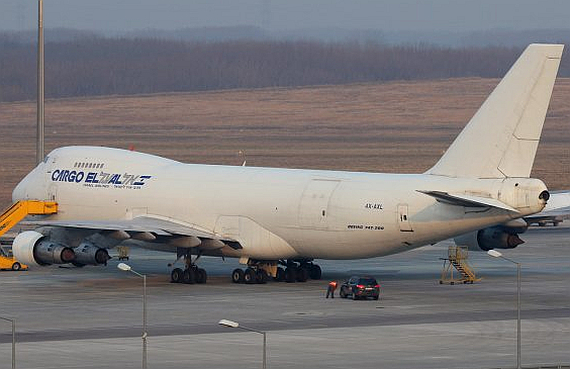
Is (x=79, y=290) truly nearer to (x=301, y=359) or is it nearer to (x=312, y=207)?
(x=312, y=207)

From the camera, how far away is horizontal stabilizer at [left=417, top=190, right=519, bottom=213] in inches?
2472

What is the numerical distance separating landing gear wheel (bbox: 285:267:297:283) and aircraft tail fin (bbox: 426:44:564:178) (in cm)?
1103

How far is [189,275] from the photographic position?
71.3 meters

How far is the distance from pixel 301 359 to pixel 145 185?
28.3 metres

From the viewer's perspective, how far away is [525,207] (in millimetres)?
62906

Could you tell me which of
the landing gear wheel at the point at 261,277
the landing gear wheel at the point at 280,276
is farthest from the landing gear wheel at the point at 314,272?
the landing gear wheel at the point at 261,277

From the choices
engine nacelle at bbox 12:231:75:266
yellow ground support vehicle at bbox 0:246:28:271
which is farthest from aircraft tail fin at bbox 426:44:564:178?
yellow ground support vehicle at bbox 0:246:28:271

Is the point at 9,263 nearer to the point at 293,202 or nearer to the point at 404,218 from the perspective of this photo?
the point at 293,202

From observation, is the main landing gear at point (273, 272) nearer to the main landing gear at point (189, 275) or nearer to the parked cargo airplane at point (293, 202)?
the parked cargo airplane at point (293, 202)

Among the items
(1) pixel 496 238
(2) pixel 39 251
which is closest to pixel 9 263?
(2) pixel 39 251

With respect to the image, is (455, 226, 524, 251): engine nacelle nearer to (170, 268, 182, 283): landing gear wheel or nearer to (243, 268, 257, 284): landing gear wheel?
(243, 268, 257, 284): landing gear wheel

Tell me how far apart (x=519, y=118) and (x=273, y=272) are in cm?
1485

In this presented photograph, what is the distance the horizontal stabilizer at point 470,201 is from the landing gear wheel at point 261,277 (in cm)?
1070

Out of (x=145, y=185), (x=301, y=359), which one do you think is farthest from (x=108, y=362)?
(x=145, y=185)
